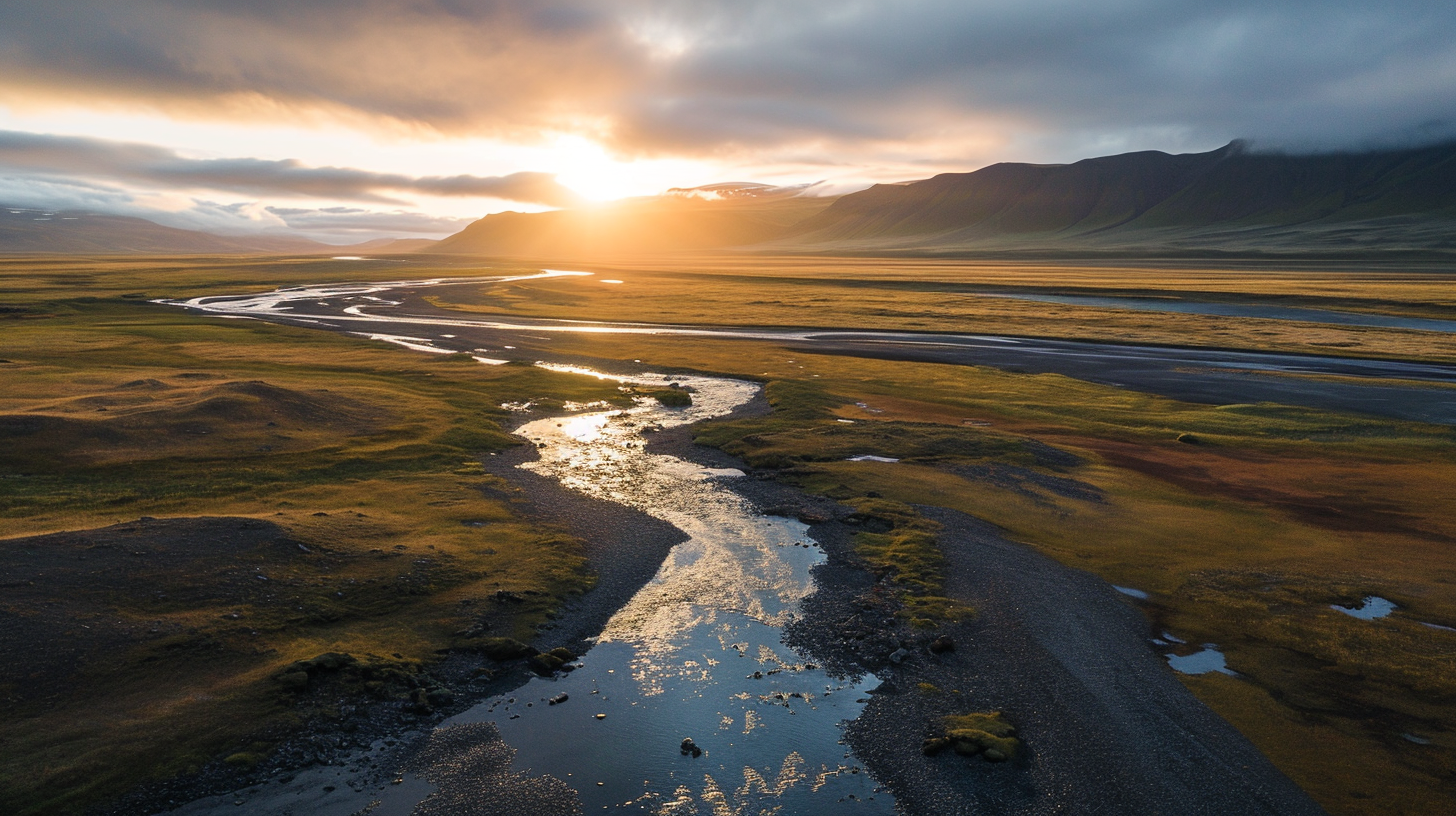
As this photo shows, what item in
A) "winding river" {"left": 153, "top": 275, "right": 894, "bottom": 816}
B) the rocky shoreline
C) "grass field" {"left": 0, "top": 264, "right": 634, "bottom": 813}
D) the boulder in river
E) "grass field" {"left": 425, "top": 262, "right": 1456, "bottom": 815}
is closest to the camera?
"winding river" {"left": 153, "top": 275, "right": 894, "bottom": 816}

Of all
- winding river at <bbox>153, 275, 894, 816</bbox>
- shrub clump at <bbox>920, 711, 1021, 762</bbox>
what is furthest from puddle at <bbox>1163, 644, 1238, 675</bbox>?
winding river at <bbox>153, 275, 894, 816</bbox>

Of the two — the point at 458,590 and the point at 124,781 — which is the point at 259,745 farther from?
the point at 458,590

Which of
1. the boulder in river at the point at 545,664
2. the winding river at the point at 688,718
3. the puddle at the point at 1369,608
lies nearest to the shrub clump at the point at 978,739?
the winding river at the point at 688,718

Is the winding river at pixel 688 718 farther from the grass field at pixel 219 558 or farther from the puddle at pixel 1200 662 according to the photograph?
the puddle at pixel 1200 662

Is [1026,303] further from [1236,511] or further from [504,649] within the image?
[504,649]

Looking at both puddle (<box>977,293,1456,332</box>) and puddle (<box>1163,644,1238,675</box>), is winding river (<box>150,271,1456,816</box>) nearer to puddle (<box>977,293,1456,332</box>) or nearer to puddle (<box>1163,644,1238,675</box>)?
puddle (<box>1163,644,1238,675</box>)

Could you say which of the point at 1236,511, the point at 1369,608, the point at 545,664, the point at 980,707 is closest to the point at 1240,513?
the point at 1236,511
